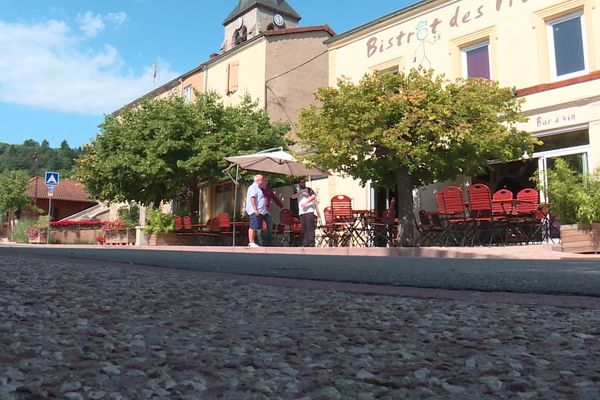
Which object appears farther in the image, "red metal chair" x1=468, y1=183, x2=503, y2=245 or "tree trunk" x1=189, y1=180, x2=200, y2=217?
"tree trunk" x1=189, y1=180, x2=200, y2=217

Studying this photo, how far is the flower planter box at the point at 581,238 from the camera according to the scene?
7812 mm

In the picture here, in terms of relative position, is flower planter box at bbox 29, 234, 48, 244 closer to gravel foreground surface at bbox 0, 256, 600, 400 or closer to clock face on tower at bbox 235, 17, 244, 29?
gravel foreground surface at bbox 0, 256, 600, 400

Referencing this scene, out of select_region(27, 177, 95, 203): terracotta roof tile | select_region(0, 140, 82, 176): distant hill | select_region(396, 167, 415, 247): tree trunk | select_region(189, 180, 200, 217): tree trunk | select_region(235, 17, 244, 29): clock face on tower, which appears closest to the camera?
select_region(396, 167, 415, 247): tree trunk

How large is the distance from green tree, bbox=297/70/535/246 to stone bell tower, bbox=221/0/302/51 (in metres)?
37.9

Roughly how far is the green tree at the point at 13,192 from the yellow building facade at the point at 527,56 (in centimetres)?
2997

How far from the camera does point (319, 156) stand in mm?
11453

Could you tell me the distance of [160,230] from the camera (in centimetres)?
1803

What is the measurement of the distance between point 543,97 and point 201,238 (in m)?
11.4

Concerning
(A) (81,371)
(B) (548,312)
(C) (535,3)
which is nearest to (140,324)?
(A) (81,371)

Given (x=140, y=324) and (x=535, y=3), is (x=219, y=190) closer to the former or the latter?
(x=535, y=3)

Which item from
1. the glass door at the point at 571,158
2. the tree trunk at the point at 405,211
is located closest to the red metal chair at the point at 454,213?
the tree trunk at the point at 405,211

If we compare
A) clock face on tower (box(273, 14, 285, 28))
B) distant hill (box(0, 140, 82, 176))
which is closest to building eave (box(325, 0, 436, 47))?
clock face on tower (box(273, 14, 285, 28))

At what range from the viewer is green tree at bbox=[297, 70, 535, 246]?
415 inches

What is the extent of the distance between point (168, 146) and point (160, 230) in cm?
289
